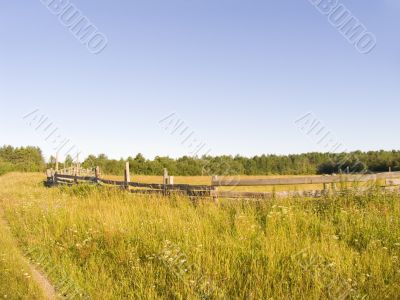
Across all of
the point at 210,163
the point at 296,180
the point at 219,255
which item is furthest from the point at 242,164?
the point at 219,255

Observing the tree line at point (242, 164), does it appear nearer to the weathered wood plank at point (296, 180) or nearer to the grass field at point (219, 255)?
the weathered wood plank at point (296, 180)

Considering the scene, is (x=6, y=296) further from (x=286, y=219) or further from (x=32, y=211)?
(x=32, y=211)

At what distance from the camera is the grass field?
4.25m

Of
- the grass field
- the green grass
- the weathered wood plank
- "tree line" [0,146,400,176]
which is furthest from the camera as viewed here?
"tree line" [0,146,400,176]

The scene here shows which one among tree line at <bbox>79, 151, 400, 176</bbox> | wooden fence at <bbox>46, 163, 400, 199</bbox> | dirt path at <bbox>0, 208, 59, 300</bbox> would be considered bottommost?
dirt path at <bbox>0, 208, 59, 300</bbox>

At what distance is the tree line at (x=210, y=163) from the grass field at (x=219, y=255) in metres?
34.1

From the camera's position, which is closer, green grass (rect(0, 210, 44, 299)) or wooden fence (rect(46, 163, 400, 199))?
green grass (rect(0, 210, 44, 299))

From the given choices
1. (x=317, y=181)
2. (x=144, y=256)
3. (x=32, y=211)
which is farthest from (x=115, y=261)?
(x=317, y=181)

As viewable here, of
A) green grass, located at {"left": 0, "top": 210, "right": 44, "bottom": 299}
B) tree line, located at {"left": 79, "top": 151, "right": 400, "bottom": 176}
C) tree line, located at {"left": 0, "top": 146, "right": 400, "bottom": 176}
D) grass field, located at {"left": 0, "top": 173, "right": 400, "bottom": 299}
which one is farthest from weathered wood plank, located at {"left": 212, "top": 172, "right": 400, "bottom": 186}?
tree line, located at {"left": 79, "top": 151, "right": 400, "bottom": 176}

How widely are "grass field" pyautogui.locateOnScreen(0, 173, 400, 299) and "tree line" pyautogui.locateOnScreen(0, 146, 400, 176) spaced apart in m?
34.1

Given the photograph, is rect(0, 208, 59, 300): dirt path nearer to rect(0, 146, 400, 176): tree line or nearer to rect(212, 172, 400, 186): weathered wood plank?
rect(212, 172, 400, 186): weathered wood plank

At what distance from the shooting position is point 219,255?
5.13 meters

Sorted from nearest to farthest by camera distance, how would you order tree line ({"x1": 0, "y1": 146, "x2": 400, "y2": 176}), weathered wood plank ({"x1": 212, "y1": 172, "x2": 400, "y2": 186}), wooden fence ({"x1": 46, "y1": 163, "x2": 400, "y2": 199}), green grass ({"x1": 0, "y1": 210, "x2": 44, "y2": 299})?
green grass ({"x1": 0, "y1": 210, "x2": 44, "y2": 299}) → wooden fence ({"x1": 46, "y1": 163, "x2": 400, "y2": 199}) → weathered wood plank ({"x1": 212, "y1": 172, "x2": 400, "y2": 186}) → tree line ({"x1": 0, "y1": 146, "x2": 400, "y2": 176})

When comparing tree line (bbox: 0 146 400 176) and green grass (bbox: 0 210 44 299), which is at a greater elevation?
tree line (bbox: 0 146 400 176)
